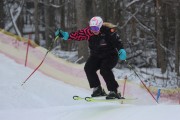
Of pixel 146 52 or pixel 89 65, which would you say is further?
pixel 146 52

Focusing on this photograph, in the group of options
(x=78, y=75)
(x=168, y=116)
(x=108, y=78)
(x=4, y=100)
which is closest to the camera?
(x=168, y=116)

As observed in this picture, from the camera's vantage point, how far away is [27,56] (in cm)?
1272

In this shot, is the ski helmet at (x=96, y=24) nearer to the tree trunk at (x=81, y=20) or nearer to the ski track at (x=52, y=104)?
the ski track at (x=52, y=104)

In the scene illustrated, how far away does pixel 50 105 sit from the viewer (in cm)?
951

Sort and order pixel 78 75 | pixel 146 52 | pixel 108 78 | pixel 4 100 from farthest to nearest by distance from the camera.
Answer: pixel 146 52
pixel 78 75
pixel 4 100
pixel 108 78

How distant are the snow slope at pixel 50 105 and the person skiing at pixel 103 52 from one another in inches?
14.9

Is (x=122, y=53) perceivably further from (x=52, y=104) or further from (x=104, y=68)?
(x=52, y=104)

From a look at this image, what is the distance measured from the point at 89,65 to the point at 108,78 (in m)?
0.44

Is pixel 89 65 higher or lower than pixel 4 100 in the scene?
higher

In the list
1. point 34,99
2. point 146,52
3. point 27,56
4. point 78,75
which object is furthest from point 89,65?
point 146,52

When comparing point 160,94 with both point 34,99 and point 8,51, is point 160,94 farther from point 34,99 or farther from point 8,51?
point 8,51

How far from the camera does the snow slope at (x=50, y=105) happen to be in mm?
6227

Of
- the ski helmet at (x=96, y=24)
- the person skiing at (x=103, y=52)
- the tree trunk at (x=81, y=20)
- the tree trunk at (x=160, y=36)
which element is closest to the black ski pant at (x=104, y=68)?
the person skiing at (x=103, y=52)

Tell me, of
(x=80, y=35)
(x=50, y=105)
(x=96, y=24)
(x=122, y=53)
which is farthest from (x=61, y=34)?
(x=50, y=105)
